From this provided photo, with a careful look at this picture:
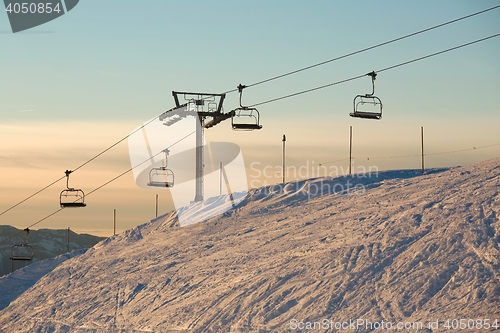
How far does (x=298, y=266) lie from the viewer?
60438mm

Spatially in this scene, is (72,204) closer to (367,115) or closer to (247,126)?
(247,126)

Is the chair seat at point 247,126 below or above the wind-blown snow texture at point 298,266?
above

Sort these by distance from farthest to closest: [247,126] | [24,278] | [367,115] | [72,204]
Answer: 1. [24,278]
2. [72,204]
3. [247,126]
4. [367,115]

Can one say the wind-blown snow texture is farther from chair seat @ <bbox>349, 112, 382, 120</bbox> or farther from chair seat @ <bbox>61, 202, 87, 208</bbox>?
chair seat @ <bbox>349, 112, 382, 120</bbox>

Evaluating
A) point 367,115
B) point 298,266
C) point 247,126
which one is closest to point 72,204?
point 247,126

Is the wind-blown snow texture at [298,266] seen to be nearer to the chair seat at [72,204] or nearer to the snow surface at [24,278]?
the snow surface at [24,278]

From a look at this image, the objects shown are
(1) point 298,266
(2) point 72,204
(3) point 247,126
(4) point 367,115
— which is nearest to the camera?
(4) point 367,115

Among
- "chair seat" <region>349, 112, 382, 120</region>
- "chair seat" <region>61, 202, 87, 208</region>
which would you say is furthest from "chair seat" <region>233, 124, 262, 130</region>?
"chair seat" <region>61, 202, 87, 208</region>

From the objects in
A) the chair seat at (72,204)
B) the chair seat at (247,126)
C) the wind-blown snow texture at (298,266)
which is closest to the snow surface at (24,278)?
the wind-blown snow texture at (298,266)

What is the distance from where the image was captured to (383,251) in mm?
58531

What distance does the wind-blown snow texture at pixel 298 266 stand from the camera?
53.6 m

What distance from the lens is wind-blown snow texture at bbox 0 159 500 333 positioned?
176 ft

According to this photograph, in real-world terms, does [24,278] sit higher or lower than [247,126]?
lower

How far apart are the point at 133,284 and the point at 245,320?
51.2ft
